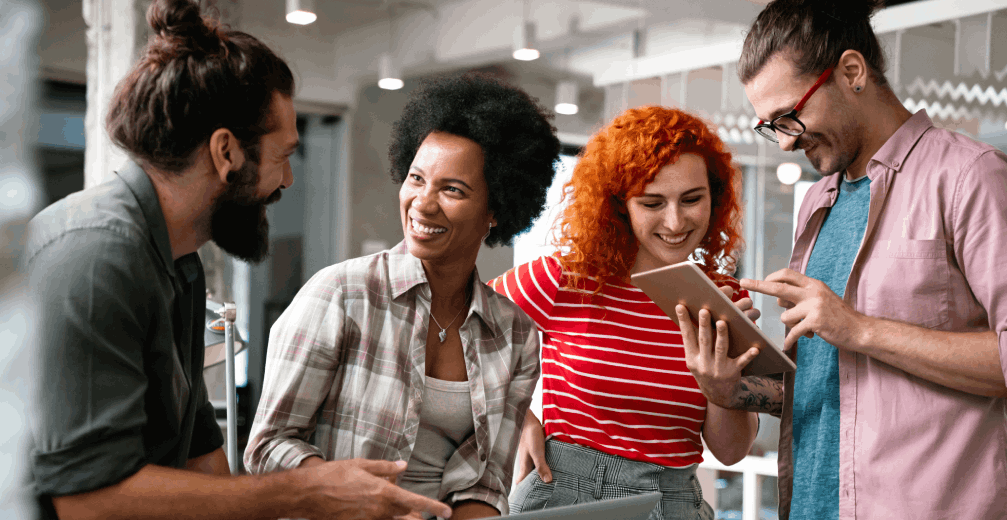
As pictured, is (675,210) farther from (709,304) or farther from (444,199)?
(444,199)

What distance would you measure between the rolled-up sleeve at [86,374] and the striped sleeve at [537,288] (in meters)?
0.99

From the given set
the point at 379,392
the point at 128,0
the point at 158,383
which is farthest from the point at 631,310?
the point at 128,0

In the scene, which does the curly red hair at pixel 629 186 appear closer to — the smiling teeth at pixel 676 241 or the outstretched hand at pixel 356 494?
the smiling teeth at pixel 676 241

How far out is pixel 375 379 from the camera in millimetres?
1392

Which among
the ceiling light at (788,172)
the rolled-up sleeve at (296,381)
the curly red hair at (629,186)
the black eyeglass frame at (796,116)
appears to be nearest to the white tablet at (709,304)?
the curly red hair at (629,186)

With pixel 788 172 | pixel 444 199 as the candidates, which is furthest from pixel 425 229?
pixel 788 172

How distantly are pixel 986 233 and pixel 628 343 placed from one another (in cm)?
70

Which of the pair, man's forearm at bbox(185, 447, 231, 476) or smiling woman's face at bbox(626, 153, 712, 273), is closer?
man's forearm at bbox(185, 447, 231, 476)

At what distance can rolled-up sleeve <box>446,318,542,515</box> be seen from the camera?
1.50 metres

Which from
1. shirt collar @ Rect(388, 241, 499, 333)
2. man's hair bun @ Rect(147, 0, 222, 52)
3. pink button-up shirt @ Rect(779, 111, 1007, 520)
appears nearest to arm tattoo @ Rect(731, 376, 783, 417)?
pink button-up shirt @ Rect(779, 111, 1007, 520)

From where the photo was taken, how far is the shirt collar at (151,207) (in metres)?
1.02

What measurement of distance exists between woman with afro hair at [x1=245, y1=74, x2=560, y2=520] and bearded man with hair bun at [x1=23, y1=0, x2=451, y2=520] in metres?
0.16

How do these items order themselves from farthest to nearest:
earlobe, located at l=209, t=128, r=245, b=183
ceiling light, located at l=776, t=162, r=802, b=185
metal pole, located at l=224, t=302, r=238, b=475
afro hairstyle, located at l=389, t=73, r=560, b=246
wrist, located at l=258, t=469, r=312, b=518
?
ceiling light, located at l=776, t=162, r=802, b=185 < metal pole, located at l=224, t=302, r=238, b=475 < afro hairstyle, located at l=389, t=73, r=560, b=246 < earlobe, located at l=209, t=128, r=245, b=183 < wrist, located at l=258, t=469, r=312, b=518

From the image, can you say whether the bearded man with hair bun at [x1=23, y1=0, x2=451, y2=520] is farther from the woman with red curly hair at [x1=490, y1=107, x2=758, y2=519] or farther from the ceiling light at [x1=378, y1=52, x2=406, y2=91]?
the ceiling light at [x1=378, y1=52, x2=406, y2=91]
